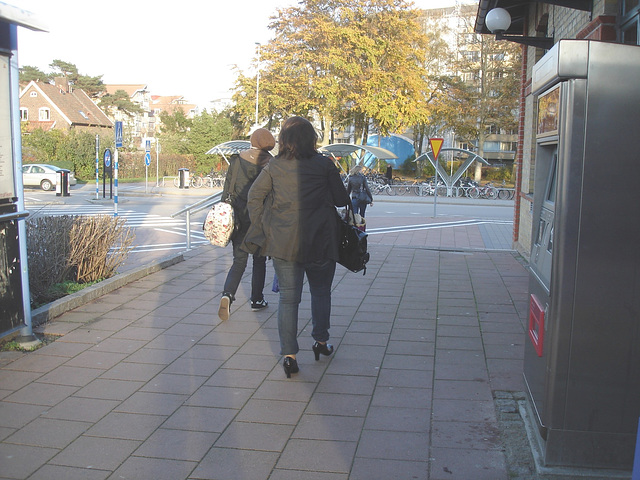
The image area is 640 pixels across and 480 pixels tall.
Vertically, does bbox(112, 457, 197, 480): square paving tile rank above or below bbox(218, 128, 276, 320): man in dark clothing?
below

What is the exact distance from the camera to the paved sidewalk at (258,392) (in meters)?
3.39

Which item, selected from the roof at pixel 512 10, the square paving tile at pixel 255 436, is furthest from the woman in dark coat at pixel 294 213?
the roof at pixel 512 10

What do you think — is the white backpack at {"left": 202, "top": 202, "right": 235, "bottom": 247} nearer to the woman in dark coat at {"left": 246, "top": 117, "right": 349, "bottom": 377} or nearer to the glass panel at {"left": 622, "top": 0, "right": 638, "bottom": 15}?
the woman in dark coat at {"left": 246, "top": 117, "right": 349, "bottom": 377}

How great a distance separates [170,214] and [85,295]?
48.4 ft

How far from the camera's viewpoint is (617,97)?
2.95m

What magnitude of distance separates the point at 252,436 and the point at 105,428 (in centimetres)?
86

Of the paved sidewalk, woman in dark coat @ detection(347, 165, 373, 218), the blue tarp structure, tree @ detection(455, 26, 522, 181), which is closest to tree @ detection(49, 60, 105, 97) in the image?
the blue tarp structure

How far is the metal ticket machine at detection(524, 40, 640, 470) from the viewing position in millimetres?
2949

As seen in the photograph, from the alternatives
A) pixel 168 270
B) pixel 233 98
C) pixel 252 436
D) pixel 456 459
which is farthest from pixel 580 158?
pixel 233 98

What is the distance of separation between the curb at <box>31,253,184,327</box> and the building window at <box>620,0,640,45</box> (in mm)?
5587

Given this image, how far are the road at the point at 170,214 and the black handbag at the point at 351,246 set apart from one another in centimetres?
528

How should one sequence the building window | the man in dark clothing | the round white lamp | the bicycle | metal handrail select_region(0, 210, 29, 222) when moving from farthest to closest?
the bicycle, the round white lamp, the man in dark clothing, the building window, metal handrail select_region(0, 210, 29, 222)

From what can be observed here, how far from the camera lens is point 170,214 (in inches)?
835

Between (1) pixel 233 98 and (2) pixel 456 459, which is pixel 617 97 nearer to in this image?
(2) pixel 456 459
